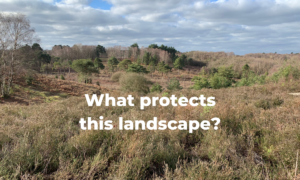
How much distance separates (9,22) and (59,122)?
1842 cm

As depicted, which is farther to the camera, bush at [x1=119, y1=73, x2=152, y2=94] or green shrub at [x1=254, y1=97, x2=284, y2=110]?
bush at [x1=119, y1=73, x2=152, y2=94]

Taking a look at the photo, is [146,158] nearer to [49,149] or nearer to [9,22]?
[49,149]

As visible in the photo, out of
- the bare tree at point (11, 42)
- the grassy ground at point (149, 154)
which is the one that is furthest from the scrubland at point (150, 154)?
the bare tree at point (11, 42)

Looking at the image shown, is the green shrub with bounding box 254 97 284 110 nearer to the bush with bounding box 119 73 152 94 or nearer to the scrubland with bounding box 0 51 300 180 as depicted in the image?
the scrubland with bounding box 0 51 300 180

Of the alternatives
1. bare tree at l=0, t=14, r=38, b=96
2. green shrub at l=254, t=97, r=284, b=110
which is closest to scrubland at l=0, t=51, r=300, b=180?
green shrub at l=254, t=97, r=284, b=110

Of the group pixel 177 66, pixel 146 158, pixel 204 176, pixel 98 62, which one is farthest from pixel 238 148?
pixel 177 66

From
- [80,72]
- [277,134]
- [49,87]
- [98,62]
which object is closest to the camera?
[277,134]

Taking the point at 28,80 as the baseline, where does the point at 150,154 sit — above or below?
below

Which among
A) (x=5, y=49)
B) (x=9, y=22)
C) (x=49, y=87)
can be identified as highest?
(x=9, y=22)

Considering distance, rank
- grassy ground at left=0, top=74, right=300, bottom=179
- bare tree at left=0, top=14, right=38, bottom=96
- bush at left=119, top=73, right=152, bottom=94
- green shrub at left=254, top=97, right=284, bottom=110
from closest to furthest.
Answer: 1. grassy ground at left=0, top=74, right=300, bottom=179
2. green shrub at left=254, top=97, right=284, bottom=110
3. bare tree at left=0, top=14, right=38, bottom=96
4. bush at left=119, top=73, right=152, bottom=94

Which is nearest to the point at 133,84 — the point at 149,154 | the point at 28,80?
the point at 28,80

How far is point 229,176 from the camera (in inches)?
88.0

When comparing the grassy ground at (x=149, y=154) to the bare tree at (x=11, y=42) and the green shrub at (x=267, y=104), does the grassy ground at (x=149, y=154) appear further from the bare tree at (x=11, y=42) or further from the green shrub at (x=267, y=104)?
the bare tree at (x=11, y=42)

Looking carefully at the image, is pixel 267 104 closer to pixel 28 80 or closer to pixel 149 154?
pixel 149 154
